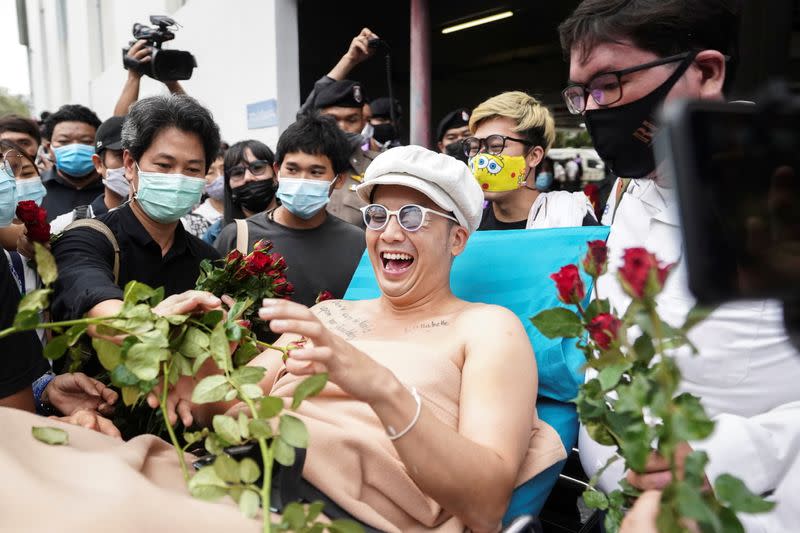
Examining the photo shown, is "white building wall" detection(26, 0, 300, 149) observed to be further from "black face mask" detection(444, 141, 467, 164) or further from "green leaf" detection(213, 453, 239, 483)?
"green leaf" detection(213, 453, 239, 483)

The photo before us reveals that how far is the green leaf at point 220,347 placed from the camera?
1593mm

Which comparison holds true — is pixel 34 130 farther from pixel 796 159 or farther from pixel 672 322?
pixel 796 159

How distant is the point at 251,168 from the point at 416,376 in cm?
332

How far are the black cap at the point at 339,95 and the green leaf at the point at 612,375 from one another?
4065 mm

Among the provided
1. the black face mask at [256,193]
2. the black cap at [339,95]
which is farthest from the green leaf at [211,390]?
the black cap at [339,95]

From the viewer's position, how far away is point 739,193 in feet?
2.64

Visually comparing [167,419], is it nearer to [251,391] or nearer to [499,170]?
[251,391]

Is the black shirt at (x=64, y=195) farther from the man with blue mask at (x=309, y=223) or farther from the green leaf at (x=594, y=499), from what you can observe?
the green leaf at (x=594, y=499)

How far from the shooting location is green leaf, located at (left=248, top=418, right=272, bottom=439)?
134 cm

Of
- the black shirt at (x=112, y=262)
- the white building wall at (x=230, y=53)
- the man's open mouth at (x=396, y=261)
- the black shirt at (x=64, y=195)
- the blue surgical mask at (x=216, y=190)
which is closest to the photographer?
the black shirt at (x=112, y=262)

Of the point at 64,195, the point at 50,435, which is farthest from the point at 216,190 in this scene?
the point at 50,435

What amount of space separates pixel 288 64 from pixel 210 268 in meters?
6.99

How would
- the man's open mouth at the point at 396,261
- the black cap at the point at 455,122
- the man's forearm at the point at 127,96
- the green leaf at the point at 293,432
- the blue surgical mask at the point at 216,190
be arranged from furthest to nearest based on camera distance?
the blue surgical mask at the point at 216,190
the black cap at the point at 455,122
the man's forearm at the point at 127,96
the man's open mouth at the point at 396,261
the green leaf at the point at 293,432

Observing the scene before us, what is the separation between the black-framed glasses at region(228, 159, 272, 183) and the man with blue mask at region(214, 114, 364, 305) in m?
1.07
